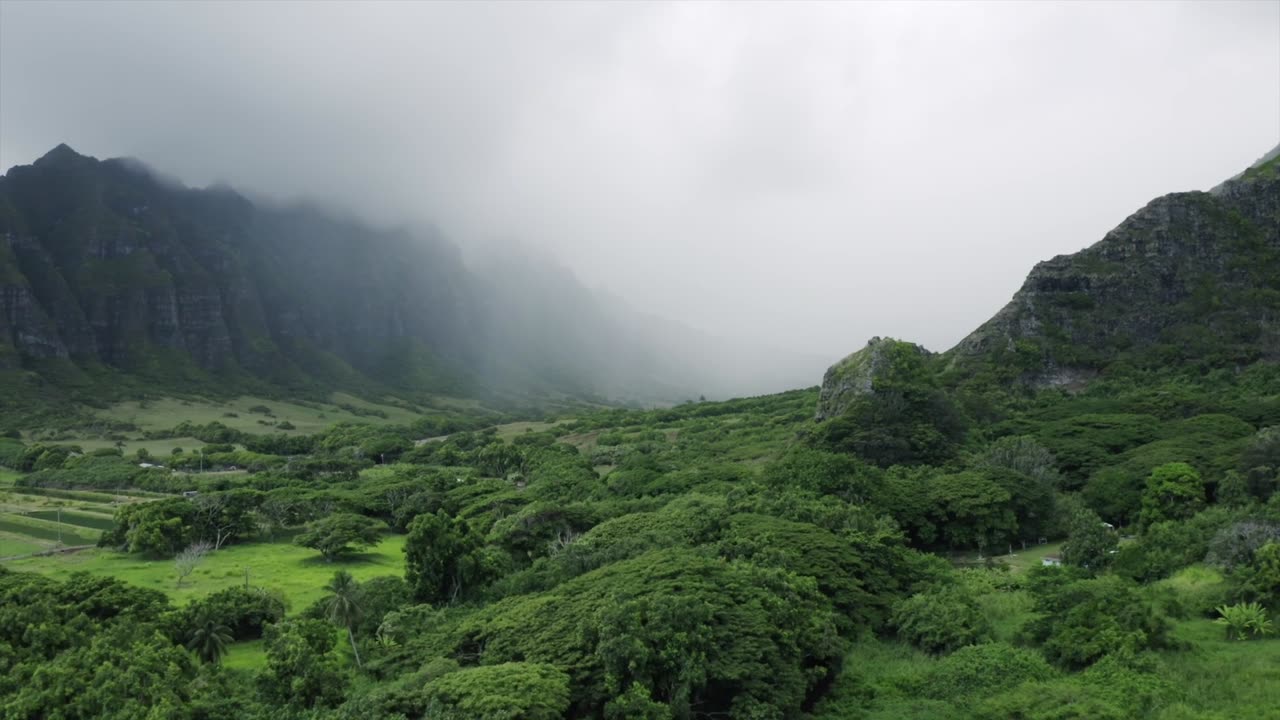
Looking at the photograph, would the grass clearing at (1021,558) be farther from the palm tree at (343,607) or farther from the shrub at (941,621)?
the palm tree at (343,607)

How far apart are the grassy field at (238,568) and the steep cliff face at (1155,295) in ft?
275

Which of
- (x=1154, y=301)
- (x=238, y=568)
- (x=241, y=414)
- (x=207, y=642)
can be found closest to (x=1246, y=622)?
(x=207, y=642)

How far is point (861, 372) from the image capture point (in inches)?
3371

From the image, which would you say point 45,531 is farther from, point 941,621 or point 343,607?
point 941,621

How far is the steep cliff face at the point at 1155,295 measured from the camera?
10100 centimetres

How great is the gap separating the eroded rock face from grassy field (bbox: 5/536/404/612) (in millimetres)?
49114

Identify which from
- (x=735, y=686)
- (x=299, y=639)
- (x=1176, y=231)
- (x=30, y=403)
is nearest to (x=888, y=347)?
(x=1176, y=231)

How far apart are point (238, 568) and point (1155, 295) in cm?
11514

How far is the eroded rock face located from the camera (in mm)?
83312

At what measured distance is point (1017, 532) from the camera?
50.3 metres

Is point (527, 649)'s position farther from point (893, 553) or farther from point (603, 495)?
point (603, 495)

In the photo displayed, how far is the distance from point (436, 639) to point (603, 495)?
1454 inches

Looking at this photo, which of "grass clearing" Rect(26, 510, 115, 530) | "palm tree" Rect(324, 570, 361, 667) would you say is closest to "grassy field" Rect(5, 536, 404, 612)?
"palm tree" Rect(324, 570, 361, 667)

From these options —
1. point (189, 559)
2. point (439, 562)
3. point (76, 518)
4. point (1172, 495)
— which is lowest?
point (189, 559)
